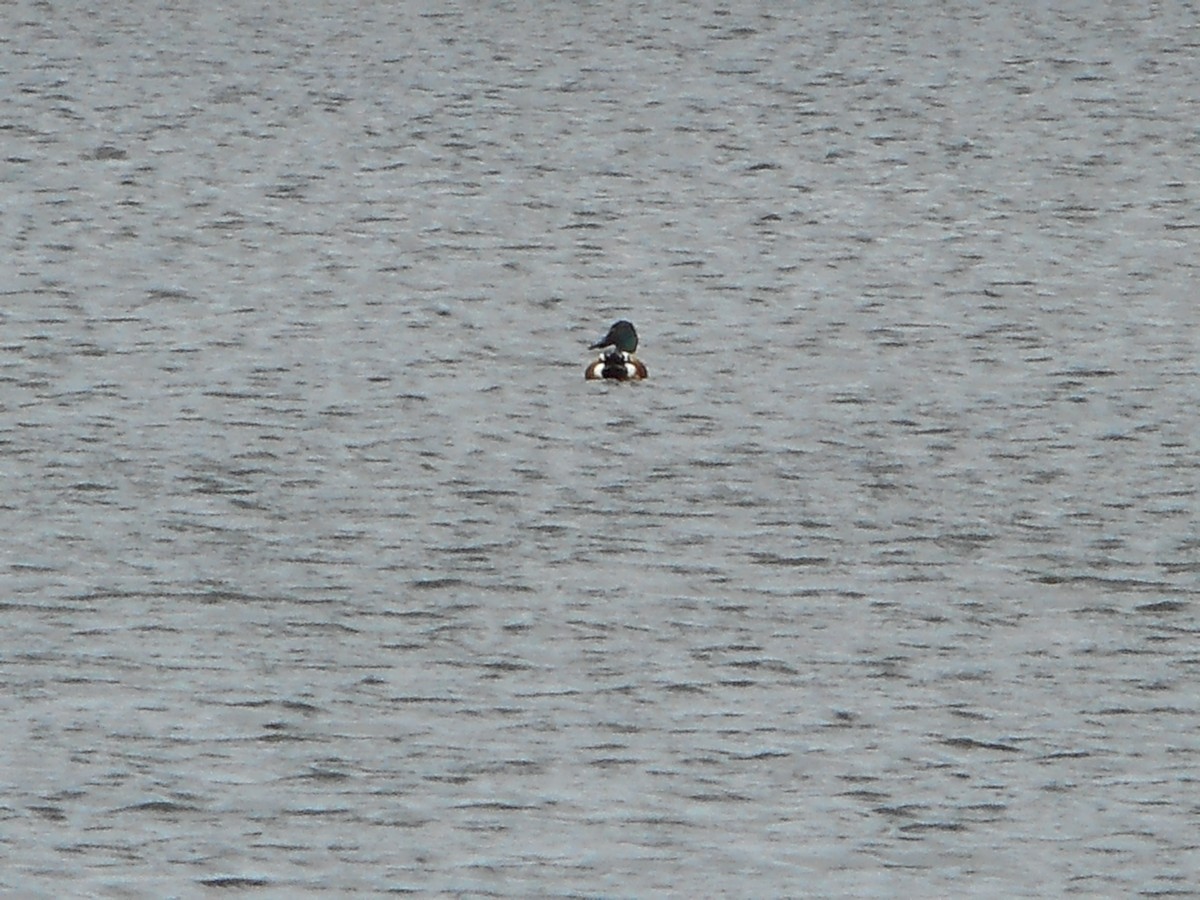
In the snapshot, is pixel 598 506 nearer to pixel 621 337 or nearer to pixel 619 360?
pixel 619 360

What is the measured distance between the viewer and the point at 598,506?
16.0 m

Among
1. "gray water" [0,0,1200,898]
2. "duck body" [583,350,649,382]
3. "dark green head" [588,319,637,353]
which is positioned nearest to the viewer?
"gray water" [0,0,1200,898]

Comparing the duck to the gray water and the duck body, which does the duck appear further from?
the gray water

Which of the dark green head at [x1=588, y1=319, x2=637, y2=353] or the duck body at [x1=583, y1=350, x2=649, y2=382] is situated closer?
the duck body at [x1=583, y1=350, x2=649, y2=382]

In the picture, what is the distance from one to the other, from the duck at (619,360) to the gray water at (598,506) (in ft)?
0.44

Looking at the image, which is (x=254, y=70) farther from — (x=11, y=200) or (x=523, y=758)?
(x=523, y=758)

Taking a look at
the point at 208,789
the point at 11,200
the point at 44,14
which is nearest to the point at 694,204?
the point at 11,200

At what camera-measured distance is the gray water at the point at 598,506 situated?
11570 mm

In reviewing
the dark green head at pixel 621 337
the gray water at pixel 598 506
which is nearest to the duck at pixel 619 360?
the dark green head at pixel 621 337

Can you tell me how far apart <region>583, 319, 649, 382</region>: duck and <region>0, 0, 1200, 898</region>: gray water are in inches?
5.2

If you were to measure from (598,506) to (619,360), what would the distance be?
2.90 meters

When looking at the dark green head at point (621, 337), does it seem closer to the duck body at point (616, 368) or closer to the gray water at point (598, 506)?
the duck body at point (616, 368)

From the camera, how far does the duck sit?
1872cm

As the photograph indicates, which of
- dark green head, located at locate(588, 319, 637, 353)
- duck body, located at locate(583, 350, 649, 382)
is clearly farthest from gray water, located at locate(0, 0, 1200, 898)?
dark green head, located at locate(588, 319, 637, 353)
